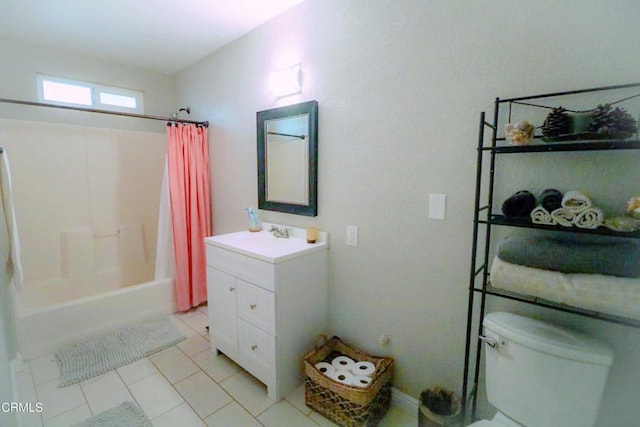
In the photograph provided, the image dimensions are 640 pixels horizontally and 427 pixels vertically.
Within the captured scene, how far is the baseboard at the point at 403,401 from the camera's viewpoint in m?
1.61

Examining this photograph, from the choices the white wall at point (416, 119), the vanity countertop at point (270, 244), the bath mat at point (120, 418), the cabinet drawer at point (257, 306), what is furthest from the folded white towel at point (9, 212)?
the white wall at point (416, 119)

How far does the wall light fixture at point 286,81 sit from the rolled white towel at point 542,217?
5.08 ft

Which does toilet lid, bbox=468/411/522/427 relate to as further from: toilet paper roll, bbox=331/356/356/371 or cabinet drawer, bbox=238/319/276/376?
cabinet drawer, bbox=238/319/276/376

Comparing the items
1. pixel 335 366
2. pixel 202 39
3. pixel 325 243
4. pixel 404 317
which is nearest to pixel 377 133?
pixel 325 243

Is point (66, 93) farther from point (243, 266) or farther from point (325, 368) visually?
point (325, 368)

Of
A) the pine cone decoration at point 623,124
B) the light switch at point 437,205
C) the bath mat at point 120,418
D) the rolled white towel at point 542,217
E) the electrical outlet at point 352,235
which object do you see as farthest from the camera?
the electrical outlet at point 352,235

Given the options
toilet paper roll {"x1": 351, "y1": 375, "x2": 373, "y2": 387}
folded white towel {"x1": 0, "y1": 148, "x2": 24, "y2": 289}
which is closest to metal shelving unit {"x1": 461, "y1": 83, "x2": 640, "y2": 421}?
toilet paper roll {"x1": 351, "y1": 375, "x2": 373, "y2": 387}

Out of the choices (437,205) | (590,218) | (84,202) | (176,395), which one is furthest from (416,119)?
(84,202)

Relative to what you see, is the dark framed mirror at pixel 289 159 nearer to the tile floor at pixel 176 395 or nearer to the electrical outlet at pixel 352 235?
the electrical outlet at pixel 352 235

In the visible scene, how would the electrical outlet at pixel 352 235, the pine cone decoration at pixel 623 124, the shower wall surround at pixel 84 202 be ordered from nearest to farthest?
1. the pine cone decoration at pixel 623 124
2. the electrical outlet at pixel 352 235
3. the shower wall surround at pixel 84 202

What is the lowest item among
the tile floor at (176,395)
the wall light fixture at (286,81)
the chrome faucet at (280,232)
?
the tile floor at (176,395)

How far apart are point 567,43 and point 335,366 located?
1864 millimetres

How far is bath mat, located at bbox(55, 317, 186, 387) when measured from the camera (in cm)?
195

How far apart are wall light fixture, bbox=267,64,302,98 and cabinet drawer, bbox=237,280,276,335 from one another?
133 cm
